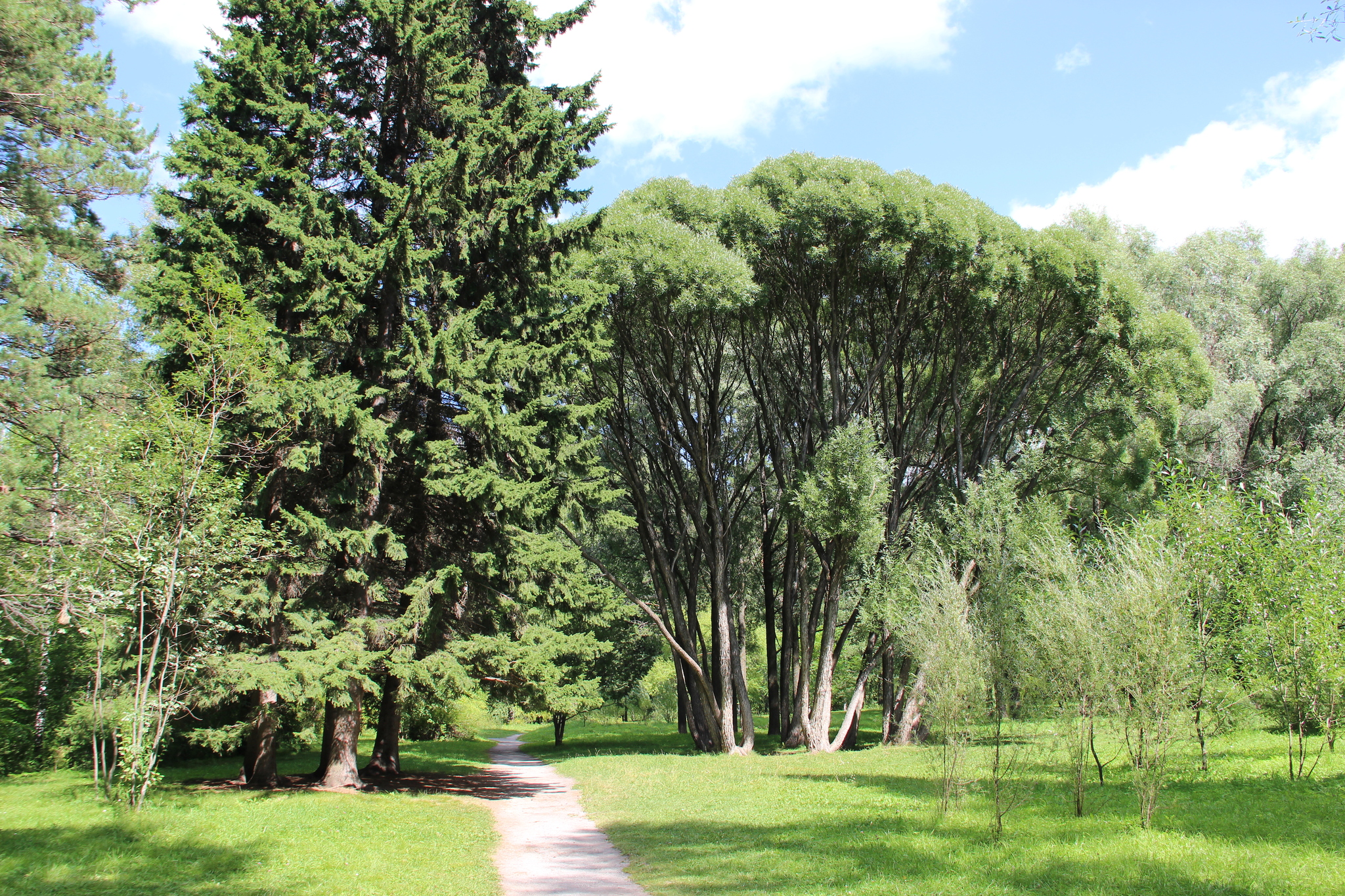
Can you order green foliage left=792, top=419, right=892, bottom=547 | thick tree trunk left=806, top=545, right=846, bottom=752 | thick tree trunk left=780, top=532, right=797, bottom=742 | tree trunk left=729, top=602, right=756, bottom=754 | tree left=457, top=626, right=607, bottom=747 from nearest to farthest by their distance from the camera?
tree left=457, top=626, right=607, bottom=747 < green foliage left=792, top=419, right=892, bottom=547 < thick tree trunk left=806, top=545, right=846, bottom=752 < tree trunk left=729, top=602, right=756, bottom=754 < thick tree trunk left=780, top=532, right=797, bottom=742

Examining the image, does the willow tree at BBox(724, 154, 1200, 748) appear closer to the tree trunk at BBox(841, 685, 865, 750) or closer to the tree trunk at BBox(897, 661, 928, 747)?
the tree trunk at BBox(841, 685, 865, 750)

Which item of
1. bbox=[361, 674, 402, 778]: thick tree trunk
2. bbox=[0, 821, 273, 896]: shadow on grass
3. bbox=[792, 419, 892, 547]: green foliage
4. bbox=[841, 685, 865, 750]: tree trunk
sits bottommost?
bbox=[841, 685, 865, 750]: tree trunk

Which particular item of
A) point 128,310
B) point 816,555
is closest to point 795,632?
point 816,555

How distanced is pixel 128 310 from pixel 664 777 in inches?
646

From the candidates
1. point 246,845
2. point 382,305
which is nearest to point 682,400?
point 382,305

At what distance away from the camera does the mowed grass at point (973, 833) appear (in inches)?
297

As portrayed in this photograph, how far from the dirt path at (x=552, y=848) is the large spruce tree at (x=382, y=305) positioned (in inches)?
124

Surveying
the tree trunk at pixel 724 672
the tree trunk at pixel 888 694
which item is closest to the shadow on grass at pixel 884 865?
the tree trunk at pixel 724 672

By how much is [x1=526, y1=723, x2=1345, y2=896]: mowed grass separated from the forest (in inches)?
23.5

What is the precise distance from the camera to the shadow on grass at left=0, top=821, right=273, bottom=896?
7.33 metres

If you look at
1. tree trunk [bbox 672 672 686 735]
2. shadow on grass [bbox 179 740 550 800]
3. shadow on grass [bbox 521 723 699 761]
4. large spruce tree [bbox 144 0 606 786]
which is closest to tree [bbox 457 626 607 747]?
large spruce tree [bbox 144 0 606 786]

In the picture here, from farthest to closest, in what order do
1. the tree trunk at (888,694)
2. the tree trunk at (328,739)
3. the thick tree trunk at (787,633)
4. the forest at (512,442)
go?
the thick tree trunk at (787,633), the tree trunk at (888,694), the tree trunk at (328,739), the forest at (512,442)

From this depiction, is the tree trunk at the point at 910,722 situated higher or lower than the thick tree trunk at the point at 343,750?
lower

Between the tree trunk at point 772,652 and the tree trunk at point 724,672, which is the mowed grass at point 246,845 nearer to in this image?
the tree trunk at point 724,672
